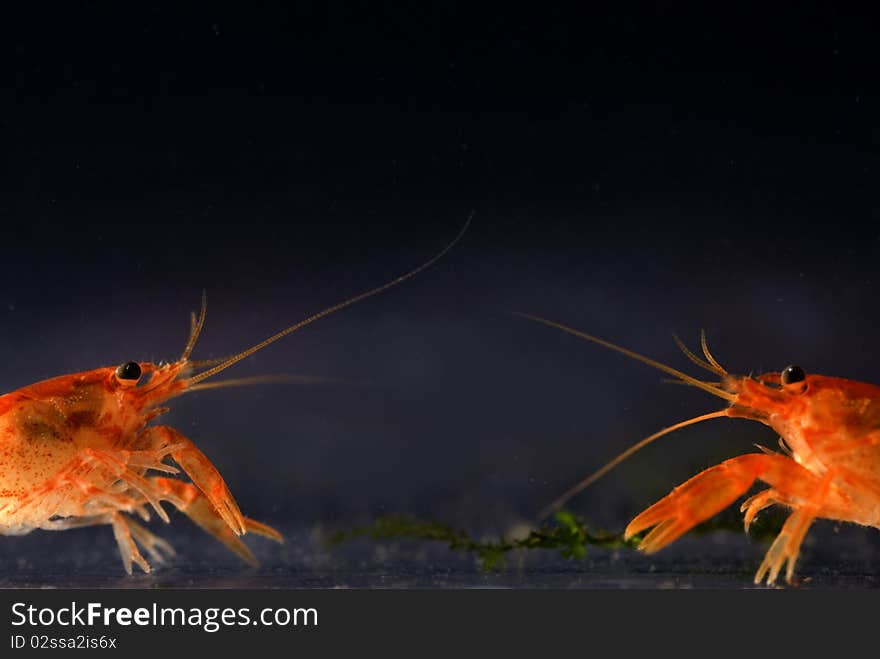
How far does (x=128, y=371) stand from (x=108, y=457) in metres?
0.45

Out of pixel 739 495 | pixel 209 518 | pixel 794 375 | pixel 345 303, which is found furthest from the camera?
pixel 345 303

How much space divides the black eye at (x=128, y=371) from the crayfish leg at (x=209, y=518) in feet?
1.61

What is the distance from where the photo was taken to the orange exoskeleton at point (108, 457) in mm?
3830

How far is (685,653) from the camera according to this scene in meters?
2.81

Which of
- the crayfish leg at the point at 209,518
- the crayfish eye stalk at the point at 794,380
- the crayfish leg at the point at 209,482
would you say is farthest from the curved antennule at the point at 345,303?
the crayfish eye stalk at the point at 794,380

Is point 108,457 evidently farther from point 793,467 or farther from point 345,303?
point 793,467

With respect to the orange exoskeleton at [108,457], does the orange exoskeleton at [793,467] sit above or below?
below

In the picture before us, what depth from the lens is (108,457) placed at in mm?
3795

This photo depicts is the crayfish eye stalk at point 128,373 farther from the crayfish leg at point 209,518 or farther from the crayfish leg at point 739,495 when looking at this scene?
the crayfish leg at point 739,495

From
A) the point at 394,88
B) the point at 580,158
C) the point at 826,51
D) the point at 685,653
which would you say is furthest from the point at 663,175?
the point at 685,653

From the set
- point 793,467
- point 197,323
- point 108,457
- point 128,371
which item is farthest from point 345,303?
point 793,467

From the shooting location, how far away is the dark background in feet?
13.8

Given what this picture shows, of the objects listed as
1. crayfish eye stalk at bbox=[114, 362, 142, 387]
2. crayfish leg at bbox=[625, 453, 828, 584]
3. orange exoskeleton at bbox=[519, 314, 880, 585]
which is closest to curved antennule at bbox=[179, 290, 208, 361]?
crayfish eye stalk at bbox=[114, 362, 142, 387]

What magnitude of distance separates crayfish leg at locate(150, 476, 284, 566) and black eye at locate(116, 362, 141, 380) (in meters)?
0.49
